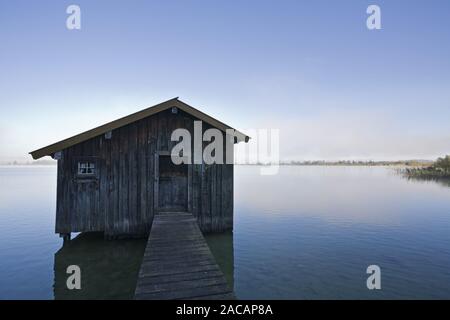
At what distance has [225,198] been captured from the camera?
11047 mm

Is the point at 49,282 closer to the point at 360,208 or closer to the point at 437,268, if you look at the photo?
the point at 437,268

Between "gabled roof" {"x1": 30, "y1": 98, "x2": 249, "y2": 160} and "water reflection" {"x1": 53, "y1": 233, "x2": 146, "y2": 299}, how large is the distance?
4.23 m

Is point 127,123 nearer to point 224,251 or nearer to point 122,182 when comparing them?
point 122,182

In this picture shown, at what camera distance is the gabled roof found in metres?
9.14

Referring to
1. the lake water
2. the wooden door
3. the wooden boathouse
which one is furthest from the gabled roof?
the lake water

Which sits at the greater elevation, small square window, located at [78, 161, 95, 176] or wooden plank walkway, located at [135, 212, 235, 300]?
small square window, located at [78, 161, 95, 176]

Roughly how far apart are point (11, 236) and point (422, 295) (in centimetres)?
1846

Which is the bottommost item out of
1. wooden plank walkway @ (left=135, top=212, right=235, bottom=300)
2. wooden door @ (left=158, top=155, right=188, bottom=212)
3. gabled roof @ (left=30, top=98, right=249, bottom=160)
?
wooden plank walkway @ (left=135, top=212, right=235, bottom=300)

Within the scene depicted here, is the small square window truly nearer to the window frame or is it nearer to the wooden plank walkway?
the window frame

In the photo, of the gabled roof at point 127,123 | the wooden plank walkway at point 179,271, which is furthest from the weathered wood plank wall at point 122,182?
the wooden plank walkway at point 179,271

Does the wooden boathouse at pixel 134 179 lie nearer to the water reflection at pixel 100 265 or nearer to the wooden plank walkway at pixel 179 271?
the water reflection at pixel 100 265

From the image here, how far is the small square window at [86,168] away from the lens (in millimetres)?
9586

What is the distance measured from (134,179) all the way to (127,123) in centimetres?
241

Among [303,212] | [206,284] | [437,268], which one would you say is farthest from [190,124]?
[303,212]
